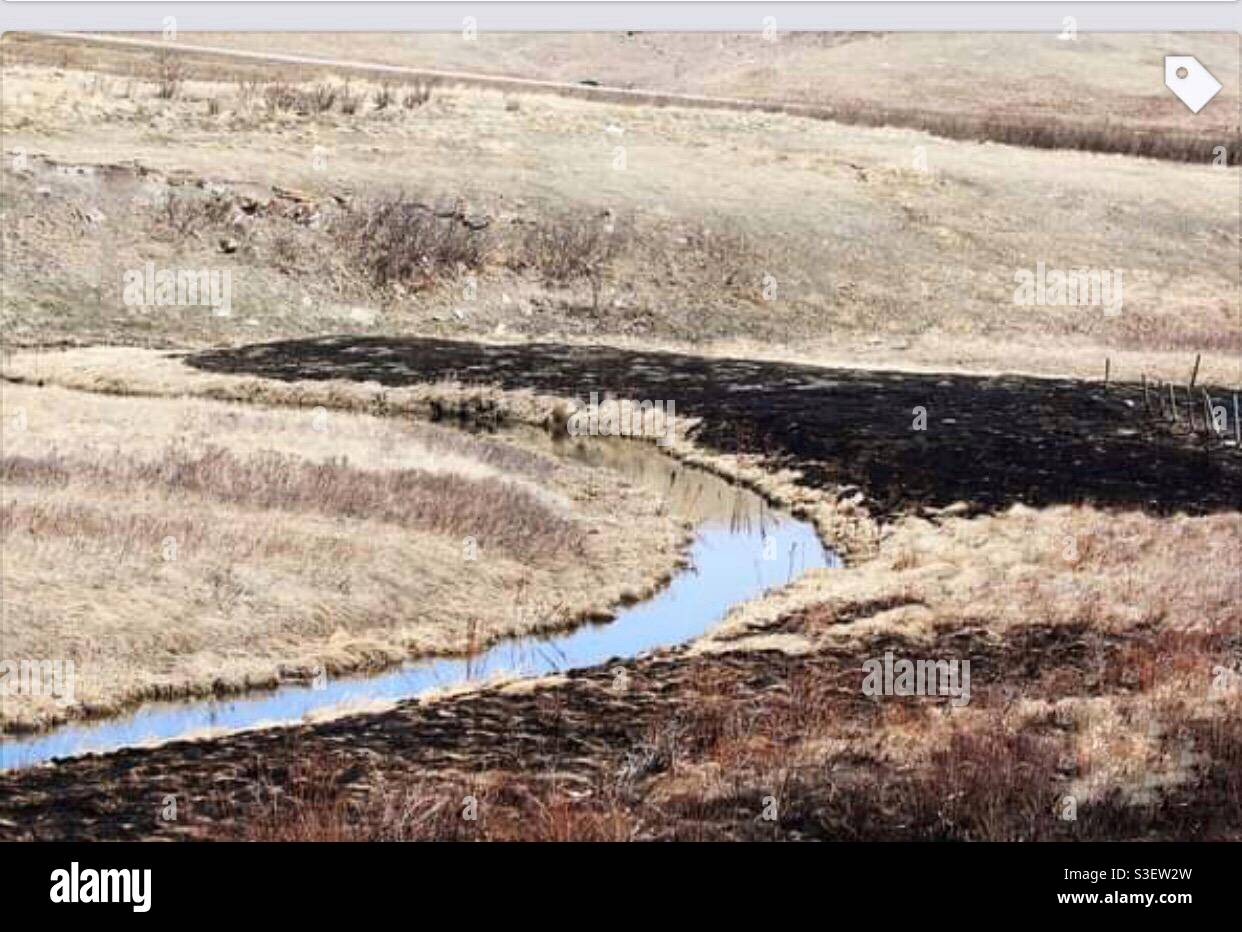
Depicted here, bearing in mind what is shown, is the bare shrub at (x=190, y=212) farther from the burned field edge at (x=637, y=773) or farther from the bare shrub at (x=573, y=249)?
the burned field edge at (x=637, y=773)

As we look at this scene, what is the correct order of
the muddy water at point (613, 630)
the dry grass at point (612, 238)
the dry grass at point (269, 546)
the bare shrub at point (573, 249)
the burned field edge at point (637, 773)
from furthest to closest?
the bare shrub at point (573, 249) < the dry grass at point (612, 238) < the dry grass at point (269, 546) < the muddy water at point (613, 630) < the burned field edge at point (637, 773)

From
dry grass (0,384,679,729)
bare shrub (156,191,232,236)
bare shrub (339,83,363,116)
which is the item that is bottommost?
dry grass (0,384,679,729)

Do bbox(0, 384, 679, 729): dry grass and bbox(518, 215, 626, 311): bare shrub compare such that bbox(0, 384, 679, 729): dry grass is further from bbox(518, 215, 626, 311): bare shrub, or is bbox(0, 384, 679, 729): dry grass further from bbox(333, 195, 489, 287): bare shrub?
bbox(518, 215, 626, 311): bare shrub

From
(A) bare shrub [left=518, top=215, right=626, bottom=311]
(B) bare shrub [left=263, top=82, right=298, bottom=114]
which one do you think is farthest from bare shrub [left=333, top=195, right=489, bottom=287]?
(B) bare shrub [left=263, top=82, right=298, bottom=114]

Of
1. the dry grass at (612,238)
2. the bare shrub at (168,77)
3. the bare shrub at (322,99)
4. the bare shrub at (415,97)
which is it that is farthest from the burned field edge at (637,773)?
the bare shrub at (415,97)

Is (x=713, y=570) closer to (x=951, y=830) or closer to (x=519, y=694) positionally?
(x=519, y=694)

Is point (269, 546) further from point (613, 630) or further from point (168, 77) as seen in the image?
point (168, 77)
